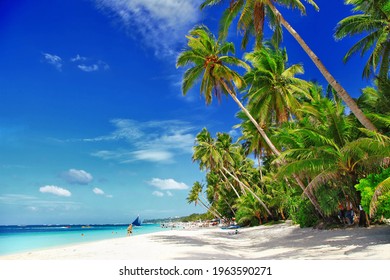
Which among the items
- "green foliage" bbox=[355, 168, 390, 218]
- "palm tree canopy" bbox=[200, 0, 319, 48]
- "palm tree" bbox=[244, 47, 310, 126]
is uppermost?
"palm tree canopy" bbox=[200, 0, 319, 48]

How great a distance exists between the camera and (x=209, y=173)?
46.7 m

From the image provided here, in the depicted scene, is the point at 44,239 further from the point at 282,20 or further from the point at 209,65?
the point at 282,20

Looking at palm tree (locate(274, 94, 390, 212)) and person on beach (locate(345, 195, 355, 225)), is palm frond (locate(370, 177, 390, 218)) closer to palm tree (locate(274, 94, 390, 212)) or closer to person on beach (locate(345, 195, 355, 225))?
palm tree (locate(274, 94, 390, 212))

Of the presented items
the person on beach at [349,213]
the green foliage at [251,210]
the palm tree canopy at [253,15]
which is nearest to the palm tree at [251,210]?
the green foliage at [251,210]

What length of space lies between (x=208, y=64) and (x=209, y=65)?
8 cm

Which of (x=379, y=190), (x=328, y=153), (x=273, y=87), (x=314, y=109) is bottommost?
(x=379, y=190)

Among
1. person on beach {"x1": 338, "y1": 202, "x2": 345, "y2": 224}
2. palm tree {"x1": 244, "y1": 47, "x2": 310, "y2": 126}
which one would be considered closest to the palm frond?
person on beach {"x1": 338, "y1": 202, "x2": 345, "y2": 224}

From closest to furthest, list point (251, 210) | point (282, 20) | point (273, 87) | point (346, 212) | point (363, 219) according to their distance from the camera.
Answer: point (282, 20) → point (363, 219) → point (346, 212) → point (273, 87) → point (251, 210)

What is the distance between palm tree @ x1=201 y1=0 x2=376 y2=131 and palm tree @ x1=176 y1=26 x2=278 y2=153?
2.98 metres

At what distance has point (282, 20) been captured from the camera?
38.7 ft

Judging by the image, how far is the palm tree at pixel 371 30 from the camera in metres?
12.6

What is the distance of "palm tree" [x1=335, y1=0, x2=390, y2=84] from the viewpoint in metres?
12.6

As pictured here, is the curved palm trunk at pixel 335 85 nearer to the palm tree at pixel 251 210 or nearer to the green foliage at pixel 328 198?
the green foliage at pixel 328 198

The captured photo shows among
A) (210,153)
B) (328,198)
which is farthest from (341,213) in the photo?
(210,153)
